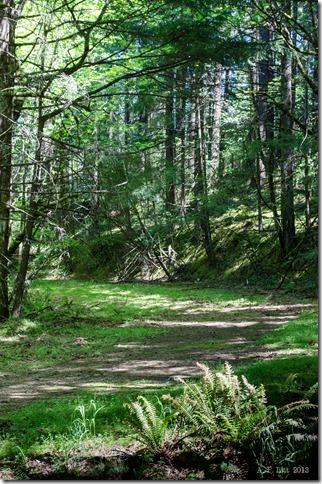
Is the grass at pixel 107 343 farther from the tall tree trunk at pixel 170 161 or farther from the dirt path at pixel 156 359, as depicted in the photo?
the tall tree trunk at pixel 170 161

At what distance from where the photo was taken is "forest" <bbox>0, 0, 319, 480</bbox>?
4430 mm

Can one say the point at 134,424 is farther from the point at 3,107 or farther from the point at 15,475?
the point at 3,107

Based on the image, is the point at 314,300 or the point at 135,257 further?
the point at 135,257

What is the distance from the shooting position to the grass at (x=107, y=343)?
4.91m

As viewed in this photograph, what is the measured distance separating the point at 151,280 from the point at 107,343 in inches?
464

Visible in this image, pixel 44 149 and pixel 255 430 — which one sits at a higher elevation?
pixel 44 149

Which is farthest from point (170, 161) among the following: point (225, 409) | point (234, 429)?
point (234, 429)

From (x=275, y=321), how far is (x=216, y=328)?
1336mm

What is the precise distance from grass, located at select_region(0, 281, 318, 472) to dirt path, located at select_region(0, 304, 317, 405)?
0.58ft

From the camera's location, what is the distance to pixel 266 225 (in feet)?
70.6

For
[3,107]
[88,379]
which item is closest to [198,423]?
[88,379]

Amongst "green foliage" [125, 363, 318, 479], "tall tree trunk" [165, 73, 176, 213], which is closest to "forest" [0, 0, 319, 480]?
"green foliage" [125, 363, 318, 479]

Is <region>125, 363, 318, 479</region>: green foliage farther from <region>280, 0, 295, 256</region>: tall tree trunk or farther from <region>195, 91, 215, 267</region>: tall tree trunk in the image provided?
<region>195, 91, 215, 267</region>: tall tree trunk

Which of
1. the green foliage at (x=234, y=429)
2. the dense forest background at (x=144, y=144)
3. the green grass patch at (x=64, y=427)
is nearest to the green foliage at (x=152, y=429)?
the green foliage at (x=234, y=429)
